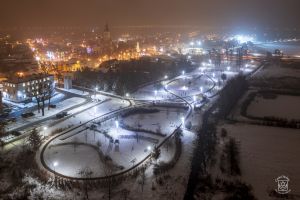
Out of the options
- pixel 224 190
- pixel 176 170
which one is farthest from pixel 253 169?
pixel 176 170

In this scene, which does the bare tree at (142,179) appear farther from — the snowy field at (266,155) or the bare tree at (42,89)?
the bare tree at (42,89)

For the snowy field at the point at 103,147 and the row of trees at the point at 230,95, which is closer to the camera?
the snowy field at the point at 103,147

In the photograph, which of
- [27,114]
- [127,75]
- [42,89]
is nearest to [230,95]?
[127,75]

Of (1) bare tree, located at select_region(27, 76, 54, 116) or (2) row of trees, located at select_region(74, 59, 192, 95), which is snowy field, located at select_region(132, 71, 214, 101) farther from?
(1) bare tree, located at select_region(27, 76, 54, 116)

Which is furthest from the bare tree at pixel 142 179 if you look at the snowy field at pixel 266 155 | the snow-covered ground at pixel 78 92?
the snow-covered ground at pixel 78 92

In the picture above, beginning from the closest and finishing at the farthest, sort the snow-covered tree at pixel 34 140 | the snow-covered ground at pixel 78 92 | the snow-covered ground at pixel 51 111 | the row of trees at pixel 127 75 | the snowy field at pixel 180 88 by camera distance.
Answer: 1. the snow-covered tree at pixel 34 140
2. the snow-covered ground at pixel 51 111
3. the snow-covered ground at pixel 78 92
4. the snowy field at pixel 180 88
5. the row of trees at pixel 127 75

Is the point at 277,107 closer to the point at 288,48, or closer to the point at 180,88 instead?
the point at 180,88

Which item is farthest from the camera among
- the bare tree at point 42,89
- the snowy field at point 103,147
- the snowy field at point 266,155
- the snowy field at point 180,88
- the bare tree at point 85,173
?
the snowy field at point 180,88
